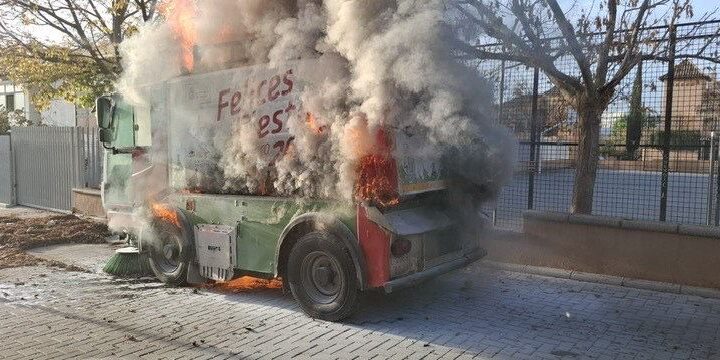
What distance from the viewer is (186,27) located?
684 cm

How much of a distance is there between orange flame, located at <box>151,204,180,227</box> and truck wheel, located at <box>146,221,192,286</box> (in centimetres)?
7

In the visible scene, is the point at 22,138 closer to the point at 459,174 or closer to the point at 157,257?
the point at 157,257

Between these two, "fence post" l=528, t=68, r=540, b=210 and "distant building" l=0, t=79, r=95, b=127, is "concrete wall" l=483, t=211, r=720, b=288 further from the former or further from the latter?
"distant building" l=0, t=79, r=95, b=127

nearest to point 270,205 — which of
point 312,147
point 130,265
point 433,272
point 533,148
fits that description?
point 312,147

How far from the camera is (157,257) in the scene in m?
7.44

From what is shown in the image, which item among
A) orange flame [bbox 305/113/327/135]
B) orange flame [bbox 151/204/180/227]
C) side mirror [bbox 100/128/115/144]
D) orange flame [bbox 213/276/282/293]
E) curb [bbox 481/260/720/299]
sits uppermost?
orange flame [bbox 305/113/327/135]

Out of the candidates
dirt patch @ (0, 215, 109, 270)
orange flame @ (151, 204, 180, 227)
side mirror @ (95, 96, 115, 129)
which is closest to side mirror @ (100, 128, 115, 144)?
side mirror @ (95, 96, 115, 129)

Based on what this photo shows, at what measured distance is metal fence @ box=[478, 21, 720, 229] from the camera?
726 centimetres

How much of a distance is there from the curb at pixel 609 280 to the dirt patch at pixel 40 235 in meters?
6.06

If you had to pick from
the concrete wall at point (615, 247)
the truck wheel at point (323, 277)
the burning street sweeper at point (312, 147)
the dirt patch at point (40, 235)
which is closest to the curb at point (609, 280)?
the concrete wall at point (615, 247)

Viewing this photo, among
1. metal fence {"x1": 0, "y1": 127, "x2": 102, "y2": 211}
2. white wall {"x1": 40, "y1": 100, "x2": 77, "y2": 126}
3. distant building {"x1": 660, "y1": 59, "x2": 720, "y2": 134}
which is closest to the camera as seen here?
distant building {"x1": 660, "y1": 59, "x2": 720, "y2": 134}

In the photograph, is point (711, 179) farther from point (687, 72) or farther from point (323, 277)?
point (323, 277)

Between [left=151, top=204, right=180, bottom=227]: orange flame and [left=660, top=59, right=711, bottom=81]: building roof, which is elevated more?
[left=660, top=59, right=711, bottom=81]: building roof

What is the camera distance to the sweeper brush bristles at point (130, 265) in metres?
7.94
